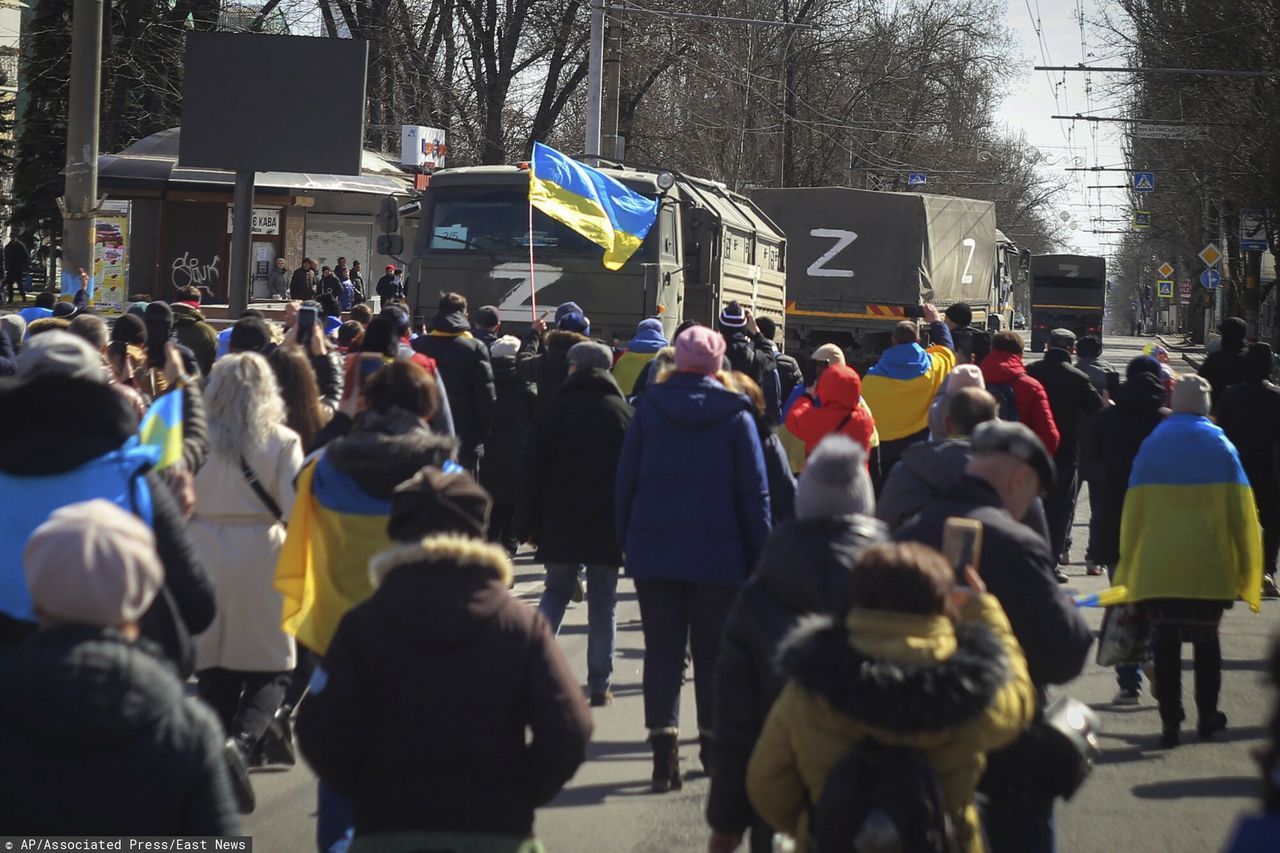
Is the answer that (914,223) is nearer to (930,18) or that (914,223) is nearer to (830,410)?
(830,410)

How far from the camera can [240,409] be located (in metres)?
6.19

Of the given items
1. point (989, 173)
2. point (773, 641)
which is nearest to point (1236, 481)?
point (773, 641)

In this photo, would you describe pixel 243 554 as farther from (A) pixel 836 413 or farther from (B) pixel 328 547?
(A) pixel 836 413

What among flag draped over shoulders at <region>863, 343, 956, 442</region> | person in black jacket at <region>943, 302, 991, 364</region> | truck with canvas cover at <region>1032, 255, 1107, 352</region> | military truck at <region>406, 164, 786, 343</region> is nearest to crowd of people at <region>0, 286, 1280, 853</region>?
flag draped over shoulders at <region>863, 343, 956, 442</region>

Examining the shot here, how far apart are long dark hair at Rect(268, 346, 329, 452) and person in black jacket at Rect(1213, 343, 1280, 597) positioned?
6.26 m

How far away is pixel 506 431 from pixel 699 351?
5.23 meters

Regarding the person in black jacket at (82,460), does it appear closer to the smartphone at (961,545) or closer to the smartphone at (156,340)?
the smartphone at (961,545)

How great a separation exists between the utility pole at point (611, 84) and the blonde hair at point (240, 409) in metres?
20.9

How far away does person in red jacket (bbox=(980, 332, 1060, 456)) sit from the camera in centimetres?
1090

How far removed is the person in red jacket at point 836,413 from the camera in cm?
998

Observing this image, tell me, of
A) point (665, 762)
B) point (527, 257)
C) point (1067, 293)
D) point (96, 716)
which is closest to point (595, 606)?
point (665, 762)

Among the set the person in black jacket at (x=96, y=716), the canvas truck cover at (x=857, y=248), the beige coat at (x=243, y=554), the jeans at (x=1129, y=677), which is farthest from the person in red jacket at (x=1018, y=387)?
the canvas truck cover at (x=857, y=248)

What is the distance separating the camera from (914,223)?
88.0 ft

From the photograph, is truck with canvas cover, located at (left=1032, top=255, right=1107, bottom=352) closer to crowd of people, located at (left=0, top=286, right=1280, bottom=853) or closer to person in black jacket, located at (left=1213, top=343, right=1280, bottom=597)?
person in black jacket, located at (left=1213, top=343, right=1280, bottom=597)
